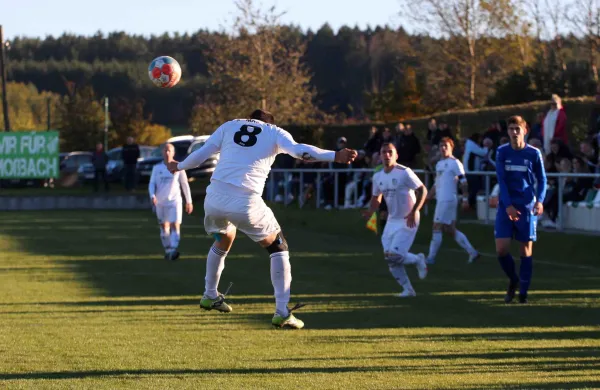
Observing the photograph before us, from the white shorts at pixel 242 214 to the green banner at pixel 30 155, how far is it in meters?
37.5

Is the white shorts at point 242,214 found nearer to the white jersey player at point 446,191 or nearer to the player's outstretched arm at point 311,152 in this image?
the player's outstretched arm at point 311,152

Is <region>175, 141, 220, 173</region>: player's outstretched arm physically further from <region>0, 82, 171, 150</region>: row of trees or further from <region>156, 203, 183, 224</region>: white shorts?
<region>0, 82, 171, 150</region>: row of trees

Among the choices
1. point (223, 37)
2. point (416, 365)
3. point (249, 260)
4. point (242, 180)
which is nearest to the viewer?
point (416, 365)

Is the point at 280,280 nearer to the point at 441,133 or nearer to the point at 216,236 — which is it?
the point at 216,236

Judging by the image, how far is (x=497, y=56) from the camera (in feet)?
169

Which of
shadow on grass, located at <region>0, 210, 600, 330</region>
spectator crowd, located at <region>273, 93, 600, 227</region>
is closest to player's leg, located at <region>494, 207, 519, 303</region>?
shadow on grass, located at <region>0, 210, 600, 330</region>

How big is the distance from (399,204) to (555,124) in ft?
26.5

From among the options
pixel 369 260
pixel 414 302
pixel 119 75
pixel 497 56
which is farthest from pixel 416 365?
pixel 119 75

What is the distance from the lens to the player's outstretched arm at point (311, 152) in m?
10.5

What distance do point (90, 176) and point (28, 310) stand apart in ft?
144

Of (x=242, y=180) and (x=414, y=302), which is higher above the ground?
(x=242, y=180)

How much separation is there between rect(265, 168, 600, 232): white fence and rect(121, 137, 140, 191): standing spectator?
29.6 ft

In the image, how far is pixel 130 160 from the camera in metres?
41.9

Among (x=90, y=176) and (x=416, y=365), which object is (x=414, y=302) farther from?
(x=90, y=176)
